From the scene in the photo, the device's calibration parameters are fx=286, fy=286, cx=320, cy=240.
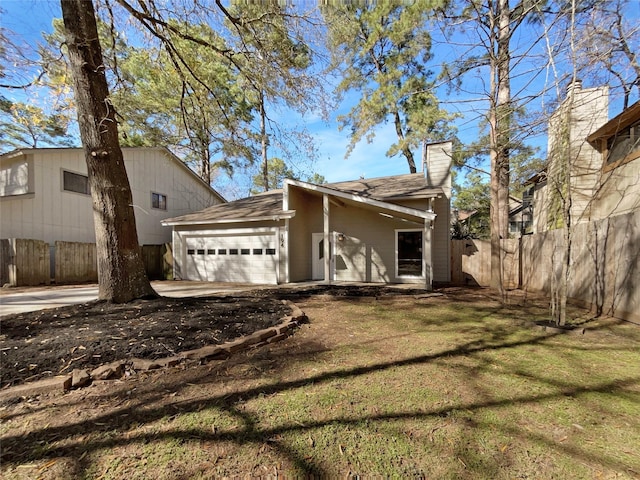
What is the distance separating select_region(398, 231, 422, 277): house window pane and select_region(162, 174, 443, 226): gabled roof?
149 centimetres

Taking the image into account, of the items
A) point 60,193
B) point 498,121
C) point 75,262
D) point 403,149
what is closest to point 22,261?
point 75,262

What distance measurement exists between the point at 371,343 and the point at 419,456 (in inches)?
86.8

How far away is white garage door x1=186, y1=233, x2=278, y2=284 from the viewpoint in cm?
1134

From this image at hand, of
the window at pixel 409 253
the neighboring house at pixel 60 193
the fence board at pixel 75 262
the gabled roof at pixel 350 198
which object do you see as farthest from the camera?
the window at pixel 409 253

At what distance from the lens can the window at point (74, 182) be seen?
11466 millimetres

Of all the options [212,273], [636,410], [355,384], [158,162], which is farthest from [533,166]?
[158,162]

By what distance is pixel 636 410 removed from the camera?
2.48m

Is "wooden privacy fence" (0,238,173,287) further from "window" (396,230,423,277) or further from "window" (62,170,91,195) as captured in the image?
"window" (396,230,423,277)

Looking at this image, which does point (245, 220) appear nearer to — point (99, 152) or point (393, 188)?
point (393, 188)

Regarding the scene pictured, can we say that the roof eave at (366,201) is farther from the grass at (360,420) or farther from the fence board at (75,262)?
the fence board at (75,262)

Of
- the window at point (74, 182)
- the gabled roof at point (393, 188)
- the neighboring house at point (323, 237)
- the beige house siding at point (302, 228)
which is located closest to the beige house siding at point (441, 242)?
the neighboring house at point (323, 237)

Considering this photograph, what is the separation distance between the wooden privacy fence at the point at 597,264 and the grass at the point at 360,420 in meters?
2.11

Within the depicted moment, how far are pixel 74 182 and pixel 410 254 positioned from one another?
13.9 metres

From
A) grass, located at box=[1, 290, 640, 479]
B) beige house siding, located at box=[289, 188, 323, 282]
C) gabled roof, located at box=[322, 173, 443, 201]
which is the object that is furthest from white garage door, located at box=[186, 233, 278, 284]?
grass, located at box=[1, 290, 640, 479]
